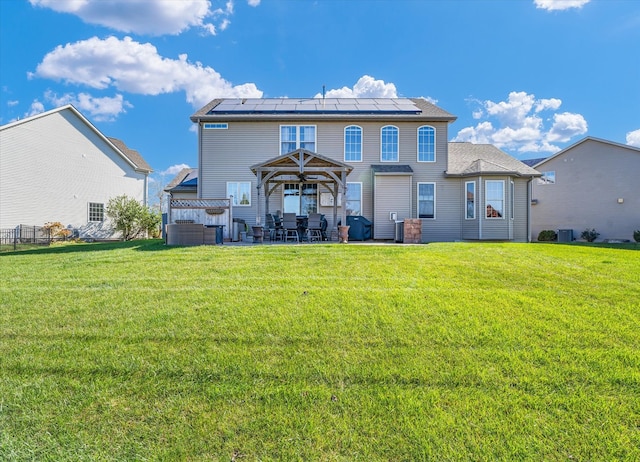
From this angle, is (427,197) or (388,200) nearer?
(388,200)

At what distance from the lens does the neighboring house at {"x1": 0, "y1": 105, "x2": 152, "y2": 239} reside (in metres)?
15.9

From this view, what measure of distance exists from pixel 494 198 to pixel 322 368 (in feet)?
45.8

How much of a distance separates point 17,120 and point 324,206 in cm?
1595

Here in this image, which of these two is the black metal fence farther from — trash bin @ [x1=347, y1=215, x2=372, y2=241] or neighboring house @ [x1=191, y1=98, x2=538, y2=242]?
trash bin @ [x1=347, y1=215, x2=372, y2=241]

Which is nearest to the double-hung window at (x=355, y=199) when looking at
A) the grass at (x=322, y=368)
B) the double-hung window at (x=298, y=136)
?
the double-hung window at (x=298, y=136)

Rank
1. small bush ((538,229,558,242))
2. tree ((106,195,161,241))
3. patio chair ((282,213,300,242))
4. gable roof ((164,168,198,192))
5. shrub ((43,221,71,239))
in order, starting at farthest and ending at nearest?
small bush ((538,229,558,242)), tree ((106,195,161,241)), shrub ((43,221,71,239)), gable roof ((164,168,198,192)), patio chair ((282,213,300,242))

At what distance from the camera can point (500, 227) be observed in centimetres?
1415

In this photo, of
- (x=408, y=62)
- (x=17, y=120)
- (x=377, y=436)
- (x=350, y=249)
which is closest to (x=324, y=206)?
(x=350, y=249)

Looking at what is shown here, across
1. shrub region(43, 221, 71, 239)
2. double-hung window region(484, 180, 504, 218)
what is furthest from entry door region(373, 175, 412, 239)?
shrub region(43, 221, 71, 239)

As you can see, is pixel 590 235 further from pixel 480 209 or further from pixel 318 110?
pixel 318 110

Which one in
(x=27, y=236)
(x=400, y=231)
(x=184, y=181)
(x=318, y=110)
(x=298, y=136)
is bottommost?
(x=27, y=236)

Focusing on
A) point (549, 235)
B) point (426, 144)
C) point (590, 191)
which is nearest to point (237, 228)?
point (426, 144)

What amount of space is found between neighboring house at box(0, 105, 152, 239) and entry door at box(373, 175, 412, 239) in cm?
1697

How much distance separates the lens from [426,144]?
48.9 ft
